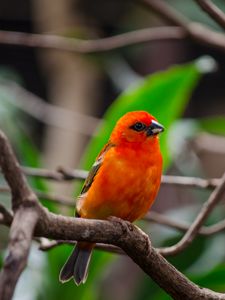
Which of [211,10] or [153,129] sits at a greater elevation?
[211,10]

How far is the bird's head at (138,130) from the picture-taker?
3109 mm

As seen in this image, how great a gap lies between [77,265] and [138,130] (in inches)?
24.8

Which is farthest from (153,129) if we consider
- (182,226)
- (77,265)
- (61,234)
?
(61,234)

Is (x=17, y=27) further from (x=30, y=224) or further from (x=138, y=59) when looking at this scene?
(x=30, y=224)

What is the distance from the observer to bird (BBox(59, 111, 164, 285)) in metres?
2.82

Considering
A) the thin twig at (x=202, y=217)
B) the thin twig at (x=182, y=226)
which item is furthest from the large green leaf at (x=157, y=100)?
the thin twig at (x=202, y=217)

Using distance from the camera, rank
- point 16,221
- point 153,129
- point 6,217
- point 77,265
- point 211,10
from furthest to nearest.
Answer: point 153,129, point 77,265, point 211,10, point 6,217, point 16,221

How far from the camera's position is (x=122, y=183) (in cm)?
282

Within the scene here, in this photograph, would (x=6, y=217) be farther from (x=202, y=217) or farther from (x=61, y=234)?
(x=202, y=217)

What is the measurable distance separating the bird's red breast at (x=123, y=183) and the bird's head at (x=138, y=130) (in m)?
0.05

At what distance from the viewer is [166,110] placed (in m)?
3.86

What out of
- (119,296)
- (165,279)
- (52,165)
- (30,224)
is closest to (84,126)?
(52,165)

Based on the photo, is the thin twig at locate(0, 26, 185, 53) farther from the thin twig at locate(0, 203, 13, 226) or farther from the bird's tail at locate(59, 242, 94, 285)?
the thin twig at locate(0, 203, 13, 226)

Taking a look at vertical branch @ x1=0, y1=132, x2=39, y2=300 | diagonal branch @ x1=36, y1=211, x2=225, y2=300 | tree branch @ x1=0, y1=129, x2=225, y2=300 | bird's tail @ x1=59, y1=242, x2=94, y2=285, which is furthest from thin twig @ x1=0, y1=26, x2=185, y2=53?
vertical branch @ x1=0, y1=132, x2=39, y2=300
